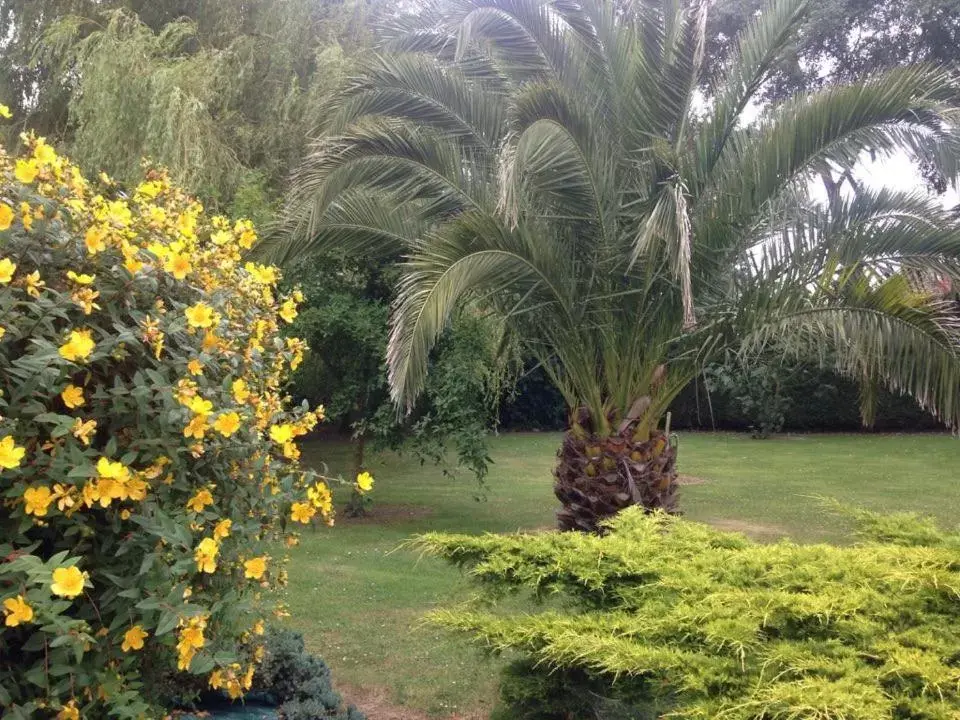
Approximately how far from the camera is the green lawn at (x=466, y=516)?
15.6 ft

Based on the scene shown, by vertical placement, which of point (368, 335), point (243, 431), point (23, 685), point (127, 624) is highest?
point (368, 335)

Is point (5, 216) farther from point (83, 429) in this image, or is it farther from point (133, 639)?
point (133, 639)

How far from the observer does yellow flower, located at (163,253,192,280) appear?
2.21m

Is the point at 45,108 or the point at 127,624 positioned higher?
the point at 45,108

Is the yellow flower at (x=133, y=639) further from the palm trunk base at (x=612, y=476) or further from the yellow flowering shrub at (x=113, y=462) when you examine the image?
the palm trunk base at (x=612, y=476)

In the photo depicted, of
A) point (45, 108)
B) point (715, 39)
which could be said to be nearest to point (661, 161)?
point (45, 108)

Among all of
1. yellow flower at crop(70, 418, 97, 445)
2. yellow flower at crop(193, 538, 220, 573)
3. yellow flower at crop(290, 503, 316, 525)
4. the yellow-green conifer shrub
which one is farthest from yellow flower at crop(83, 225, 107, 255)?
the yellow-green conifer shrub

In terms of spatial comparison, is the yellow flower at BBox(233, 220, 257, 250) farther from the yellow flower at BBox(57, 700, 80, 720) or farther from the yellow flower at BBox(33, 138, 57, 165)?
the yellow flower at BBox(57, 700, 80, 720)

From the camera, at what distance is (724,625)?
2.43m

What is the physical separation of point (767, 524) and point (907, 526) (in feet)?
19.1

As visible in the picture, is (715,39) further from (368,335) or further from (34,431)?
(34,431)

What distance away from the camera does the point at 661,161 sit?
603 centimetres

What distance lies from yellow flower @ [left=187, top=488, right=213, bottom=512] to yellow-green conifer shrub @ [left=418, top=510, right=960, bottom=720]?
40.8 inches

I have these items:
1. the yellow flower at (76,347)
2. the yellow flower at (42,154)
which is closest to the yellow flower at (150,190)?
the yellow flower at (42,154)
